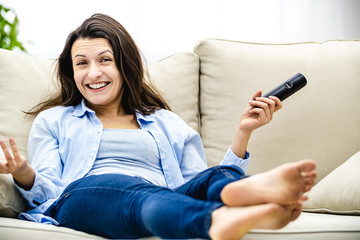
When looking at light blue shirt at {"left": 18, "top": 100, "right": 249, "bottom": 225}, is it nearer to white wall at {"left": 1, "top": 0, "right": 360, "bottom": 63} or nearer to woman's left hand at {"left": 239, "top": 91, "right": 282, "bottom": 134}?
woman's left hand at {"left": 239, "top": 91, "right": 282, "bottom": 134}

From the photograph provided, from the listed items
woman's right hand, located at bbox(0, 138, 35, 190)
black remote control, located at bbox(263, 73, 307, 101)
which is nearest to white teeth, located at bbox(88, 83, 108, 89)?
woman's right hand, located at bbox(0, 138, 35, 190)

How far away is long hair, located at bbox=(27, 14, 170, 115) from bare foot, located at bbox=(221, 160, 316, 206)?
79cm

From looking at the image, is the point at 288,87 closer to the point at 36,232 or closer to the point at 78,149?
the point at 78,149

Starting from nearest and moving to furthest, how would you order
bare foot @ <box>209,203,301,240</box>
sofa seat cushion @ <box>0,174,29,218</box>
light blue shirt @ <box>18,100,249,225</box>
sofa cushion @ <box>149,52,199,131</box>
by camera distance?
bare foot @ <box>209,203,301,240</box> < sofa seat cushion @ <box>0,174,29,218</box> < light blue shirt @ <box>18,100,249,225</box> < sofa cushion @ <box>149,52,199,131</box>

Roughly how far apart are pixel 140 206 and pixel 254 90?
90cm

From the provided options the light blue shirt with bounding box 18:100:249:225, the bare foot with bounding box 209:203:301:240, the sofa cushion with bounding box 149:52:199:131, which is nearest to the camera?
the bare foot with bounding box 209:203:301:240

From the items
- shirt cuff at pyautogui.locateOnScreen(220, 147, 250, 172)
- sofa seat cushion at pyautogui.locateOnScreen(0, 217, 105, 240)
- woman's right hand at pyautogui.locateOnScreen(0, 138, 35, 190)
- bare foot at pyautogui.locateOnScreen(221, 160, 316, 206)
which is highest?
bare foot at pyautogui.locateOnScreen(221, 160, 316, 206)

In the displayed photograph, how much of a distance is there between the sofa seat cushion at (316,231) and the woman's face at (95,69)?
27.8 inches

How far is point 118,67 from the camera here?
1.62m

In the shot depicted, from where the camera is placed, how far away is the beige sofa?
1674 millimetres

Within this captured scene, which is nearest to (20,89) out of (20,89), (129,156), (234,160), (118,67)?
(20,89)

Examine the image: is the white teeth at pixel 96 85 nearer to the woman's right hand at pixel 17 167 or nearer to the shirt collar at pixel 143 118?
the shirt collar at pixel 143 118

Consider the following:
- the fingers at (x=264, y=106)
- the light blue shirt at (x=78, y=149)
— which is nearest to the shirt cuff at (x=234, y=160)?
the light blue shirt at (x=78, y=149)

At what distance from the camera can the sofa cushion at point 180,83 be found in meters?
1.81
